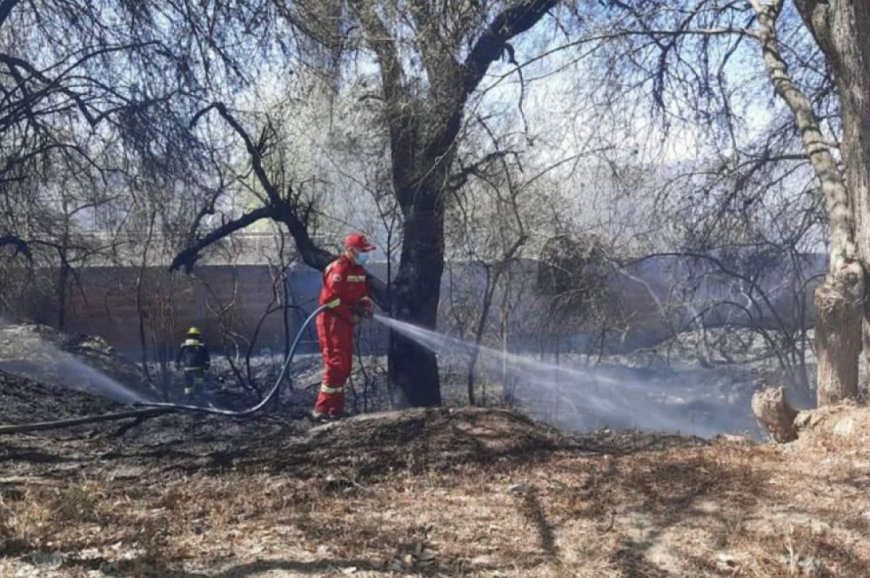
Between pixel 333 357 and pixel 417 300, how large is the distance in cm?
282

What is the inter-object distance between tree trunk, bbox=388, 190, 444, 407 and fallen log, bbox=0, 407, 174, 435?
378 centimetres

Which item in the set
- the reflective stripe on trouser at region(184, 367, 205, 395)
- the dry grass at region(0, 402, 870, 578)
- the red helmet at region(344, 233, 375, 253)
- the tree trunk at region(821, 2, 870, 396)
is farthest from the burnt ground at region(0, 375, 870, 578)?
the reflective stripe on trouser at region(184, 367, 205, 395)

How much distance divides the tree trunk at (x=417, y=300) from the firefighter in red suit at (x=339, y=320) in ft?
7.57

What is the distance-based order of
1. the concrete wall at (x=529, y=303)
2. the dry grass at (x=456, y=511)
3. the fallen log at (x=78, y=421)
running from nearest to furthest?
the dry grass at (x=456, y=511)
the fallen log at (x=78, y=421)
the concrete wall at (x=529, y=303)

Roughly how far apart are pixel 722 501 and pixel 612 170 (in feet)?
17.1

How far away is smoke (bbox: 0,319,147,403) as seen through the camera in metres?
14.0

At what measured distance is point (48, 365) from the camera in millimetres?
14664

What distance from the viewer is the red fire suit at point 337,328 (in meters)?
7.81

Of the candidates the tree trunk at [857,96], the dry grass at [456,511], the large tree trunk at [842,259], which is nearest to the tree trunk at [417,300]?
the dry grass at [456,511]

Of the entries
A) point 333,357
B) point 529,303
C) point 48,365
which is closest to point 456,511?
point 333,357

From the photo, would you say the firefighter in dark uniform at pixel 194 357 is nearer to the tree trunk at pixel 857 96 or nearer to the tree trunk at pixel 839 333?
the tree trunk at pixel 839 333

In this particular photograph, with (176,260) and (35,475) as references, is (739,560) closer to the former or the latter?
(35,475)

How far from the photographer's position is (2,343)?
15.1 meters

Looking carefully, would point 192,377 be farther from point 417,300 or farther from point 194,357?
point 417,300
